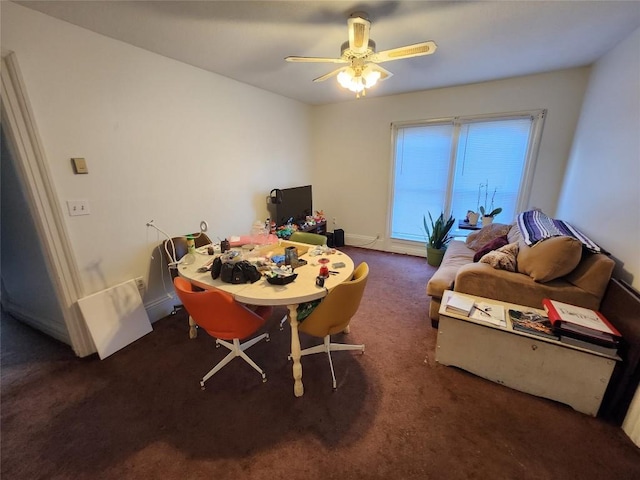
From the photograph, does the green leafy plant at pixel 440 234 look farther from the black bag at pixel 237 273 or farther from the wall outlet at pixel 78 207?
the wall outlet at pixel 78 207

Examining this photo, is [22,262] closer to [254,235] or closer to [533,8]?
[254,235]

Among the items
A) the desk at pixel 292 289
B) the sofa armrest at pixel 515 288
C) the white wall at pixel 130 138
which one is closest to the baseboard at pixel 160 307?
the white wall at pixel 130 138

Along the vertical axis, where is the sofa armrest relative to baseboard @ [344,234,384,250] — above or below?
above

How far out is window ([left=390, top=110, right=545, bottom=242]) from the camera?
129 inches

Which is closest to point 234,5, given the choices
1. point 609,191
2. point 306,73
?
point 306,73

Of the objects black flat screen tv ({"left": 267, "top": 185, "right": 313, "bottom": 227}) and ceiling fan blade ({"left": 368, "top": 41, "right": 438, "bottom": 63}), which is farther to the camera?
black flat screen tv ({"left": 267, "top": 185, "right": 313, "bottom": 227})

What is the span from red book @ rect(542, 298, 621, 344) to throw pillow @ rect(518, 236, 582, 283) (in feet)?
0.68

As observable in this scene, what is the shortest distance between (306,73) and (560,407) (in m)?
3.42

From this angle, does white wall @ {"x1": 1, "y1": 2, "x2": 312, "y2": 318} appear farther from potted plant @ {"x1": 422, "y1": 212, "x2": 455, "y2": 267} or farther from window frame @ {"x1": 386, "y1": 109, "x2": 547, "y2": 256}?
potted plant @ {"x1": 422, "y1": 212, "x2": 455, "y2": 267}

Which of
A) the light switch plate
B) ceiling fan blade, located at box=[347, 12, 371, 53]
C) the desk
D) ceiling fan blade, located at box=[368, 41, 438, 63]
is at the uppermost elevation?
ceiling fan blade, located at box=[347, 12, 371, 53]

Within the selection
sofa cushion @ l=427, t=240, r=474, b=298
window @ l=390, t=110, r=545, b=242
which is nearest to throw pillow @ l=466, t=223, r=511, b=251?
sofa cushion @ l=427, t=240, r=474, b=298

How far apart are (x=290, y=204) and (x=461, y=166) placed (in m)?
2.44

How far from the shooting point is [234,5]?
63.6 inches

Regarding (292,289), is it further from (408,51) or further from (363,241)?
(363,241)
